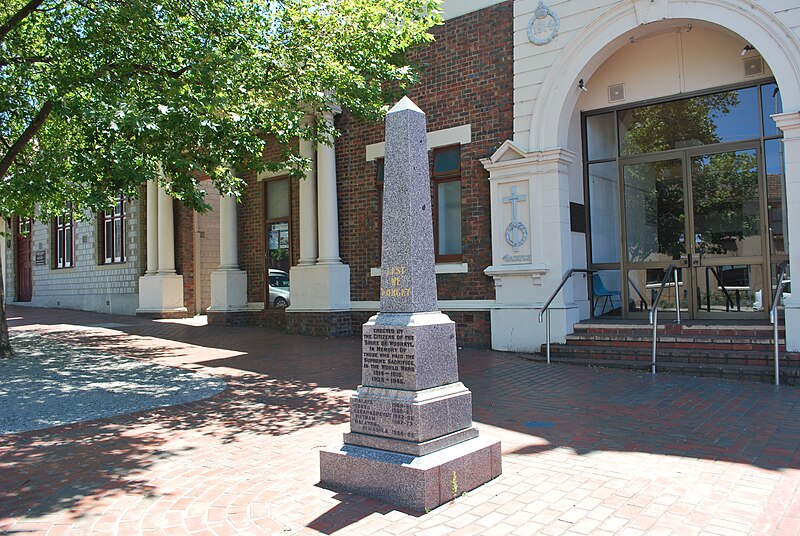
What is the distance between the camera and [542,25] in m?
10.9

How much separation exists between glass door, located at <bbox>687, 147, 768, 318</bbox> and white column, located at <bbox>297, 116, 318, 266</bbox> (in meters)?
7.45

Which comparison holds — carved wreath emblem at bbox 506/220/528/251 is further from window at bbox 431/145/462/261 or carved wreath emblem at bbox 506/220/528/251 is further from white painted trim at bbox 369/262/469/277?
window at bbox 431/145/462/261

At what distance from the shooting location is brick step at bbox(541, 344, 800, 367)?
823cm

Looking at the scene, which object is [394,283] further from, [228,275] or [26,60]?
[228,275]

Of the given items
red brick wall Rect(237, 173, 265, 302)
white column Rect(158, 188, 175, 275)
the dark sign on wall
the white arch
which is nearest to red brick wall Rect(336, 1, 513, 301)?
the white arch

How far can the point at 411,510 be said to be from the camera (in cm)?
410

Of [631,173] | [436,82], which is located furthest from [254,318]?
[631,173]

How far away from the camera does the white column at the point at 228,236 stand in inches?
633

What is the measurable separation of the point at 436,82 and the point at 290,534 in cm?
999

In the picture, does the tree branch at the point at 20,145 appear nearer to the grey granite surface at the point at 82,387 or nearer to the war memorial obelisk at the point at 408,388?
the grey granite surface at the point at 82,387

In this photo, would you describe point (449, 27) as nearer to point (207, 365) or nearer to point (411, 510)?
point (207, 365)

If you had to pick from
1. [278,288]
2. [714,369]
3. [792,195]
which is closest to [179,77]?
[278,288]

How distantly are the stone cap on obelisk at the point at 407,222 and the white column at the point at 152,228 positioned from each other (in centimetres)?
1564

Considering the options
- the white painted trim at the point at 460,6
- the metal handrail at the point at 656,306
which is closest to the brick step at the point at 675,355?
the metal handrail at the point at 656,306
